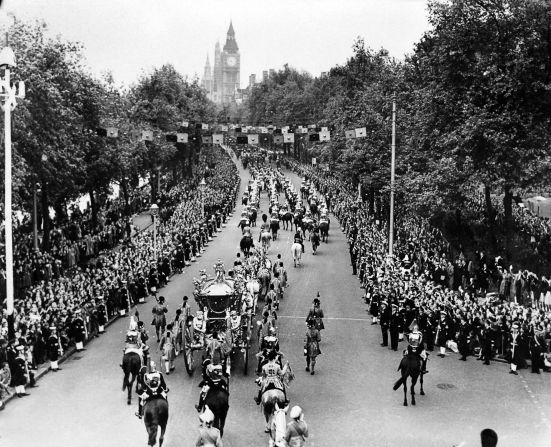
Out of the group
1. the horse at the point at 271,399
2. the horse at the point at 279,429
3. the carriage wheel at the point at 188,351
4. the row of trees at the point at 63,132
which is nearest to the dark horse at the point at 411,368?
the horse at the point at 271,399

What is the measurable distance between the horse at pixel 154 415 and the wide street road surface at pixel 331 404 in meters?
1.07

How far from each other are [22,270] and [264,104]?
94.9m

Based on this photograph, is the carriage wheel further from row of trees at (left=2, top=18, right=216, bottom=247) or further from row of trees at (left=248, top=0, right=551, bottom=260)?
row of trees at (left=248, top=0, right=551, bottom=260)

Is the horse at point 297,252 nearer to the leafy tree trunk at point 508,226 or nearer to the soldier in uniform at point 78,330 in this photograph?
the leafy tree trunk at point 508,226

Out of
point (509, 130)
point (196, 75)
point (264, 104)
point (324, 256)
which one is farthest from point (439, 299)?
point (264, 104)

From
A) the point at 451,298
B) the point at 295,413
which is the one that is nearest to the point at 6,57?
the point at 295,413

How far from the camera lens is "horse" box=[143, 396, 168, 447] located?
43.1 ft

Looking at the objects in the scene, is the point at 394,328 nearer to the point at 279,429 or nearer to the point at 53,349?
the point at 53,349

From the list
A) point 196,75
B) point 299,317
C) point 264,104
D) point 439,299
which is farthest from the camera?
point 264,104

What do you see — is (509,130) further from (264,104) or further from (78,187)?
(264,104)

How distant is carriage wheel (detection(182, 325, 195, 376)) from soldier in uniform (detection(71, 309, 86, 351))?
3.55 m

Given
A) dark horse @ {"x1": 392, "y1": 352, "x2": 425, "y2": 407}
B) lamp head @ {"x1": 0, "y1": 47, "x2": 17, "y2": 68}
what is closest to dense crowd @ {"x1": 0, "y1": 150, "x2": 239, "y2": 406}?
lamp head @ {"x1": 0, "y1": 47, "x2": 17, "y2": 68}

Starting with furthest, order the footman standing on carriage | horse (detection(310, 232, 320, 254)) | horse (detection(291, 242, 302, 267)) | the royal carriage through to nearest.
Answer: horse (detection(310, 232, 320, 254))
horse (detection(291, 242, 302, 267))
the footman standing on carriage
the royal carriage

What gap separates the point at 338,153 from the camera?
57.6 m
